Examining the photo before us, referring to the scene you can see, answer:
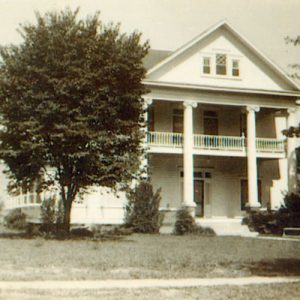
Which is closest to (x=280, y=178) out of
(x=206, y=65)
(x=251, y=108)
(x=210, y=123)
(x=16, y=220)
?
(x=251, y=108)

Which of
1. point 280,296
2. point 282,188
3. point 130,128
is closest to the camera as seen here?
point 280,296

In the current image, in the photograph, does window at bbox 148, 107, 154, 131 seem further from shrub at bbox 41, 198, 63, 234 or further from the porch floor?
shrub at bbox 41, 198, 63, 234

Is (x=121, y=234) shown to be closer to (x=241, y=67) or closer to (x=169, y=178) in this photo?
(x=169, y=178)

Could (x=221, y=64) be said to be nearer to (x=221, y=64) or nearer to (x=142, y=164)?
(x=221, y=64)

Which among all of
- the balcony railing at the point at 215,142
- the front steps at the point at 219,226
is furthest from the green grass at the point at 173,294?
the balcony railing at the point at 215,142

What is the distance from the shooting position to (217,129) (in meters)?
28.8

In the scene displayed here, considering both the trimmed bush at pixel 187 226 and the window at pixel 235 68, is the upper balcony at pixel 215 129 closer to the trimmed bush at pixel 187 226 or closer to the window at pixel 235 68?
the window at pixel 235 68

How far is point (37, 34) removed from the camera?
1769 centimetres

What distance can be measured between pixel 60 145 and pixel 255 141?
1218 cm

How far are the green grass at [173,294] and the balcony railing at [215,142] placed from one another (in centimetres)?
1716

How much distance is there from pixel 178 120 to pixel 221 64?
11.4 feet

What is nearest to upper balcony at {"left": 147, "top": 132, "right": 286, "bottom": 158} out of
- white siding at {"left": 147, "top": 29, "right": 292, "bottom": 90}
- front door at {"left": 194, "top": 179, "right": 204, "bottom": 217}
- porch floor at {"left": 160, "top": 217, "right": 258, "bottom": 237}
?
front door at {"left": 194, "top": 179, "right": 204, "bottom": 217}

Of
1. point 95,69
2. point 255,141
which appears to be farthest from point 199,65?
point 95,69

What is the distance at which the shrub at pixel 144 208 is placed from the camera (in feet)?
75.6
